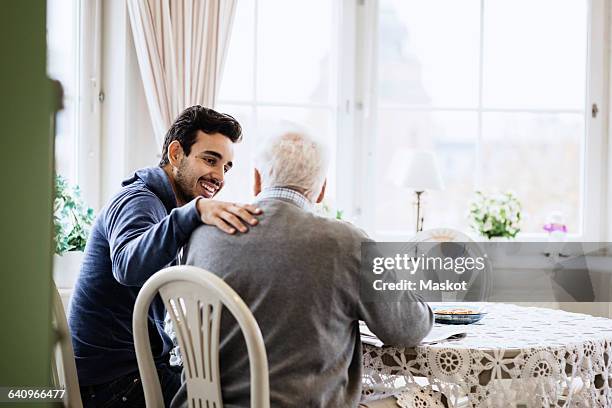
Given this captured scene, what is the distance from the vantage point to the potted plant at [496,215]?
152 inches

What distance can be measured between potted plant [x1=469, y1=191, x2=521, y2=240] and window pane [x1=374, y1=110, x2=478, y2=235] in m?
0.11

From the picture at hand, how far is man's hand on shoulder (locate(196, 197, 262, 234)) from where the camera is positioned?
1.52m

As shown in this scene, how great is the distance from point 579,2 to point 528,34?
346 mm

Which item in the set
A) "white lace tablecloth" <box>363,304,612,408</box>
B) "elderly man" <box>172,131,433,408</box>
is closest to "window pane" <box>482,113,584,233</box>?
"white lace tablecloth" <box>363,304,612,408</box>

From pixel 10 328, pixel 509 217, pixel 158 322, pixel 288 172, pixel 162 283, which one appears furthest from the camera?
pixel 509 217

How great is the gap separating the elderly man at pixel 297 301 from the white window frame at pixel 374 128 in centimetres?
236

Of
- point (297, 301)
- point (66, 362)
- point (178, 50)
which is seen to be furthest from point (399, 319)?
point (178, 50)

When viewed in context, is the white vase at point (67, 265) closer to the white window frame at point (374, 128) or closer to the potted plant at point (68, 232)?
the potted plant at point (68, 232)

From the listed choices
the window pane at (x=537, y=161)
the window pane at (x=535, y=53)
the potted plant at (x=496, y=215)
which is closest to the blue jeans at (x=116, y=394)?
the potted plant at (x=496, y=215)

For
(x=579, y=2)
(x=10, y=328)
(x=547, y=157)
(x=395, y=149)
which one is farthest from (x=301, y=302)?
(x=579, y=2)

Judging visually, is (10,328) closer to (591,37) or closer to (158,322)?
(158,322)

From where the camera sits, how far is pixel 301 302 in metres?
1.48

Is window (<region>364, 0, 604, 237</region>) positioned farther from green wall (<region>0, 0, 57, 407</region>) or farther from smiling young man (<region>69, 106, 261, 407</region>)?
green wall (<region>0, 0, 57, 407</region>)

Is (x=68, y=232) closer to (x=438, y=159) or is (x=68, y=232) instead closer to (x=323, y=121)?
(x=323, y=121)
